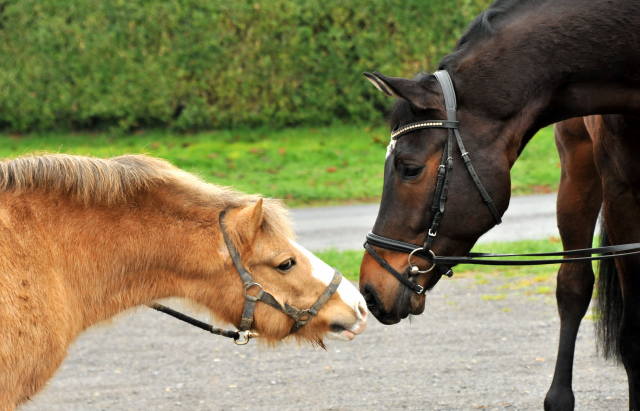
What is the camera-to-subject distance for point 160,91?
13.5 m

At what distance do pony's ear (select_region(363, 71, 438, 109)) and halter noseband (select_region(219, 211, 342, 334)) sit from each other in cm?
90

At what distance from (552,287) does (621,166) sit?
11.5ft

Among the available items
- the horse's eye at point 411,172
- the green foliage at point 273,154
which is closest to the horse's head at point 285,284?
the horse's eye at point 411,172

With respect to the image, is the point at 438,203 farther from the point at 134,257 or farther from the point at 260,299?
the point at 134,257

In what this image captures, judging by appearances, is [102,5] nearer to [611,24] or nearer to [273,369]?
[273,369]

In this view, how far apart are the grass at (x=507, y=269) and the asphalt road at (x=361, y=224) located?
1.76 feet

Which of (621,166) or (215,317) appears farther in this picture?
(621,166)

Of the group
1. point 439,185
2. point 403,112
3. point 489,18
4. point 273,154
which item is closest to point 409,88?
point 403,112

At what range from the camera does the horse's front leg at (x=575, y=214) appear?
4340mm

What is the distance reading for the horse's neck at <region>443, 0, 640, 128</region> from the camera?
305 centimetres

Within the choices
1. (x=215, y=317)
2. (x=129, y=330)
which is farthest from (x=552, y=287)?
(x=215, y=317)

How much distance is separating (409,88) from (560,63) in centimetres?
71

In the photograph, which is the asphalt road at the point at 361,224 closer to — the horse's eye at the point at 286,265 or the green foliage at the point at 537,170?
the green foliage at the point at 537,170

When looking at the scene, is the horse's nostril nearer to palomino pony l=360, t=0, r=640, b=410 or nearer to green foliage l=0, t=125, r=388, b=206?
palomino pony l=360, t=0, r=640, b=410
